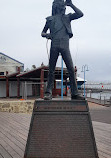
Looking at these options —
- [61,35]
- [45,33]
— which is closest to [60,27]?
[61,35]

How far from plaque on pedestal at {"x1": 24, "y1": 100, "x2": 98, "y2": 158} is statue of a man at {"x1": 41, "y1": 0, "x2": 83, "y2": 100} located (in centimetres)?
51

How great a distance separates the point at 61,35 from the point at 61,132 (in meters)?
2.19

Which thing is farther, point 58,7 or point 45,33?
point 45,33

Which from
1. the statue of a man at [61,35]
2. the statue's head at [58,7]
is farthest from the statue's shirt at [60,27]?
the statue's head at [58,7]

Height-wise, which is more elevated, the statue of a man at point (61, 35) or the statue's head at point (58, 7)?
the statue's head at point (58, 7)

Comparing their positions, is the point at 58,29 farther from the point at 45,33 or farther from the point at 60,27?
the point at 45,33

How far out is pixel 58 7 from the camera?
13.8 feet

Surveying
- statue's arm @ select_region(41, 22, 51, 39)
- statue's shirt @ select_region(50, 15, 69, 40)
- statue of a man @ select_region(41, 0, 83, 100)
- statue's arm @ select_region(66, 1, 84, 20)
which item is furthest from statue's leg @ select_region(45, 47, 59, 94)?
statue's arm @ select_region(66, 1, 84, 20)

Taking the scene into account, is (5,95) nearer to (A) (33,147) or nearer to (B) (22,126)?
(B) (22,126)

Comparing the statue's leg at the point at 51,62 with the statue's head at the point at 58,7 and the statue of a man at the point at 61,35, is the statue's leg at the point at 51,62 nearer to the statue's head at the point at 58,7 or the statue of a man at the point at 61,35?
the statue of a man at the point at 61,35

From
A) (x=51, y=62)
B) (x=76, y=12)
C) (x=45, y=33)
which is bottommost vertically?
(x=51, y=62)

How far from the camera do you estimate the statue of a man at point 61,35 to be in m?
4.08

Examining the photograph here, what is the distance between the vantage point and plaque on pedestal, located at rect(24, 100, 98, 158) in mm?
3197

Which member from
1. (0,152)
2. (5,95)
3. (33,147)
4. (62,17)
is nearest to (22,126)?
(0,152)
